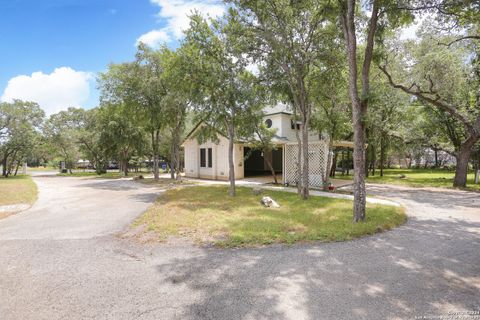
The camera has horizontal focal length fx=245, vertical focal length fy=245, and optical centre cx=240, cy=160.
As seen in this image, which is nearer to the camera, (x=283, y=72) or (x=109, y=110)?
(x=283, y=72)

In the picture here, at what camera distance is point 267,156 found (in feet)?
52.8

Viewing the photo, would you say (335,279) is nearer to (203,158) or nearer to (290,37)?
(290,37)

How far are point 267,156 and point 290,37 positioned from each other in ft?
25.5

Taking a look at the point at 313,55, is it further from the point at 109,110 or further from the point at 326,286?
the point at 109,110

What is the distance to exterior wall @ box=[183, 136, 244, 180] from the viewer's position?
18.7m

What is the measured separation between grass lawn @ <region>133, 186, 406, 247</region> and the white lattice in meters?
4.59

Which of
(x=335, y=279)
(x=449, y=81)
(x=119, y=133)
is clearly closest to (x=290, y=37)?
(x=335, y=279)

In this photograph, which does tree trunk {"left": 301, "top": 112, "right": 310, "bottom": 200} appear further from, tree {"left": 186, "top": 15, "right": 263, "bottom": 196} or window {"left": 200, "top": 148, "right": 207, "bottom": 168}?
window {"left": 200, "top": 148, "right": 207, "bottom": 168}

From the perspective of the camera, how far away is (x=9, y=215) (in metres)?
8.08

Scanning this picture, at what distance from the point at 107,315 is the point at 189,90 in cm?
1019

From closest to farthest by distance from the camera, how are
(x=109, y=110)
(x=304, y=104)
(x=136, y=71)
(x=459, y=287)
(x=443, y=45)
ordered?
(x=459, y=287) < (x=304, y=104) < (x=443, y=45) < (x=136, y=71) < (x=109, y=110)

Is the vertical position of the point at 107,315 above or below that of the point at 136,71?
below

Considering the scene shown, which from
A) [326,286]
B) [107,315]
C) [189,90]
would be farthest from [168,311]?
[189,90]

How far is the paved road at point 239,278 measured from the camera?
293 centimetres
